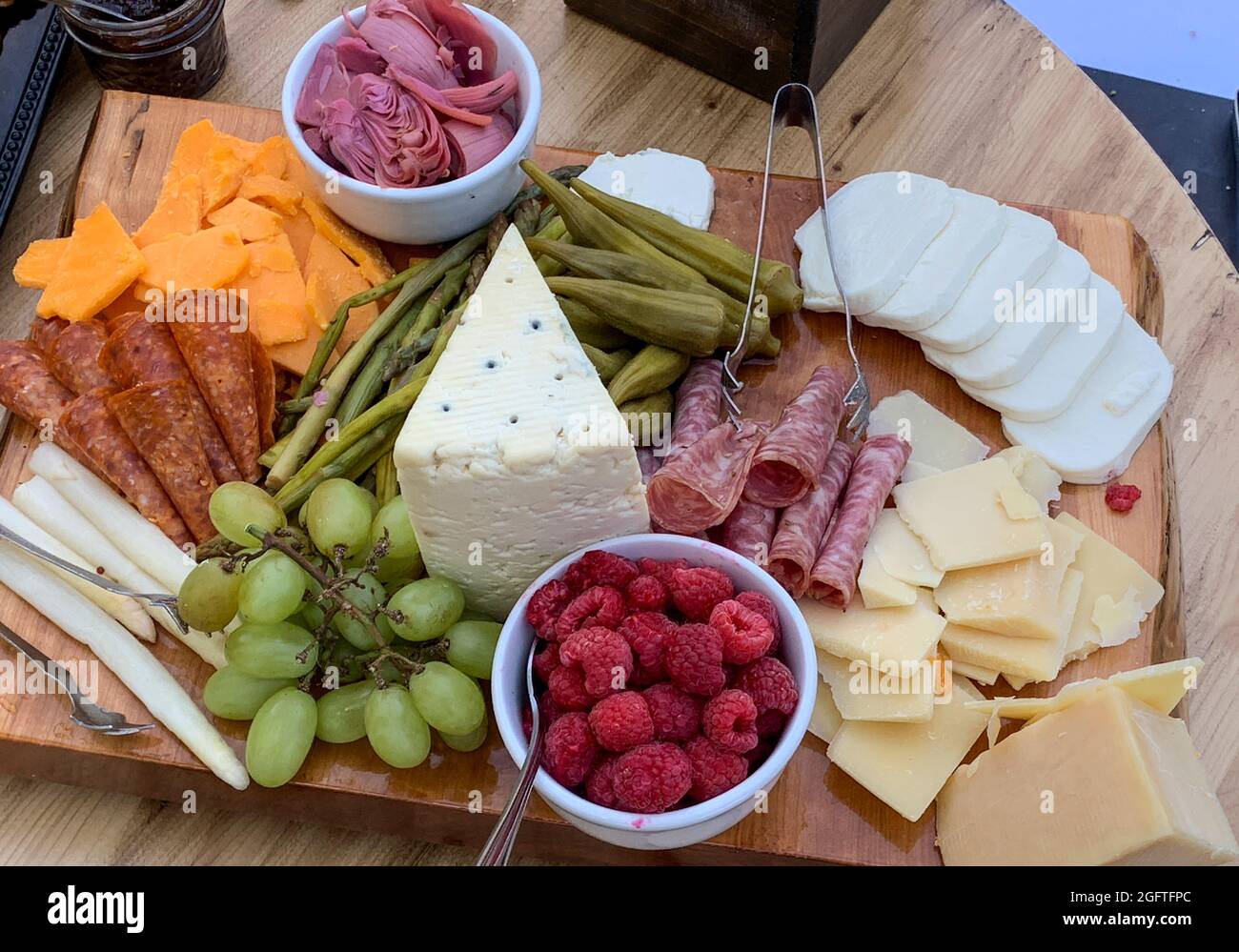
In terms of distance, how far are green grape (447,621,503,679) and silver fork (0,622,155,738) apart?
0.39 m

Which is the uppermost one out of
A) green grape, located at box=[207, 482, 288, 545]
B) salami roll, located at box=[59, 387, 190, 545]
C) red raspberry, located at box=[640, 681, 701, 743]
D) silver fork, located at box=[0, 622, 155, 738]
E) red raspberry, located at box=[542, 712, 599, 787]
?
red raspberry, located at box=[640, 681, 701, 743]

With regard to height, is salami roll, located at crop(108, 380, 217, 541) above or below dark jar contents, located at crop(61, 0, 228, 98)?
below

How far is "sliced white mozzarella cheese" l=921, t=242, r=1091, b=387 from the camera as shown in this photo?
5.51 feet

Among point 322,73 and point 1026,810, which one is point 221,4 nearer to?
point 322,73

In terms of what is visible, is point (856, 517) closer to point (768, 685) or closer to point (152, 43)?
point (768, 685)

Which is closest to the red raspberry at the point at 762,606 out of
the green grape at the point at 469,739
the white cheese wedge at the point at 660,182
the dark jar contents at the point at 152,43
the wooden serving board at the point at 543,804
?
the wooden serving board at the point at 543,804

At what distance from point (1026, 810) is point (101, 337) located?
4.29 feet

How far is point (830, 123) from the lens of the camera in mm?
2121

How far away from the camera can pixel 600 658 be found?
4.17 feet

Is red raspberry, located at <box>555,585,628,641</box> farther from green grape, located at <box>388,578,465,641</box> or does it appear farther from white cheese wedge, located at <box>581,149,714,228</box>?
white cheese wedge, located at <box>581,149,714,228</box>

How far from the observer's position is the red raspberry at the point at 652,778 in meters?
1.24

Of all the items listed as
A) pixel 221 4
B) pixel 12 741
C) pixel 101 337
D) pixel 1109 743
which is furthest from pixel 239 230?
pixel 1109 743

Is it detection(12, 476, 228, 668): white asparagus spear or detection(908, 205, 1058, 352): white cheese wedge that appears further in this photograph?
detection(908, 205, 1058, 352): white cheese wedge

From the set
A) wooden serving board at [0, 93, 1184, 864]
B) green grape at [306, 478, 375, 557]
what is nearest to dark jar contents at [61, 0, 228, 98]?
wooden serving board at [0, 93, 1184, 864]
